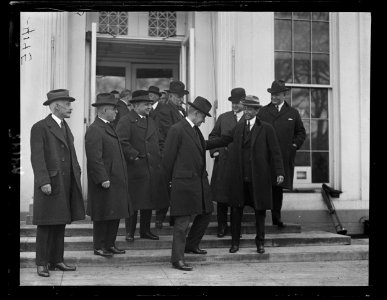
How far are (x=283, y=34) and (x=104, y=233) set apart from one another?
191 inches

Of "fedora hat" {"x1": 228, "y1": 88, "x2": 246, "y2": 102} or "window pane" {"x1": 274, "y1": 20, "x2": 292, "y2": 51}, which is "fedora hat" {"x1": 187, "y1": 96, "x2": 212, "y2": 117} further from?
"window pane" {"x1": 274, "y1": 20, "x2": 292, "y2": 51}

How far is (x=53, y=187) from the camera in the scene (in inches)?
244

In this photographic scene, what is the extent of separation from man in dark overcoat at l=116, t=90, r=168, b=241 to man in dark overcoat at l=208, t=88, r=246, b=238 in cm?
77

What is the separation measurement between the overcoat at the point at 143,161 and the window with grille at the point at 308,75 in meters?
3.01

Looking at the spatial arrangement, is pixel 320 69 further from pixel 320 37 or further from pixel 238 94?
pixel 238 94

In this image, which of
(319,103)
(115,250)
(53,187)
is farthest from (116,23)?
(115,250)

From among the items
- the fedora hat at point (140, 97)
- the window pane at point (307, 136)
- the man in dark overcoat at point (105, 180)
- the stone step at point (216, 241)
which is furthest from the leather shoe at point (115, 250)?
the window pane at point (307, 136)

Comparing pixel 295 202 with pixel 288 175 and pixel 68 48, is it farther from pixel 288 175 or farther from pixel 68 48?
pixel 68 48

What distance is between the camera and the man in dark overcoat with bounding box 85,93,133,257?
262 inches

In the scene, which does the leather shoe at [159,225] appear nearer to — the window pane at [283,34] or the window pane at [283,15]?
the window pane at [283,34]

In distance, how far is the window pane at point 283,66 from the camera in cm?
942

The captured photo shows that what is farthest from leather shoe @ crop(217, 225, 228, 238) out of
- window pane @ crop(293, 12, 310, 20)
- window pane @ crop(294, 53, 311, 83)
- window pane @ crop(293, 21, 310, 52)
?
window pane @ crop(293, 12, 310, 20)

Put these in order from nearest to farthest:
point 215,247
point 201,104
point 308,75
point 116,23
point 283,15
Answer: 1. point 201,104
2. point 215,247
3. point 283,15
4. point 308,75
5. point 116,23

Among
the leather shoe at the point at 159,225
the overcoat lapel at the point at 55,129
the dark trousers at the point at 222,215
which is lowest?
the leather shoe at the point at 159,225
